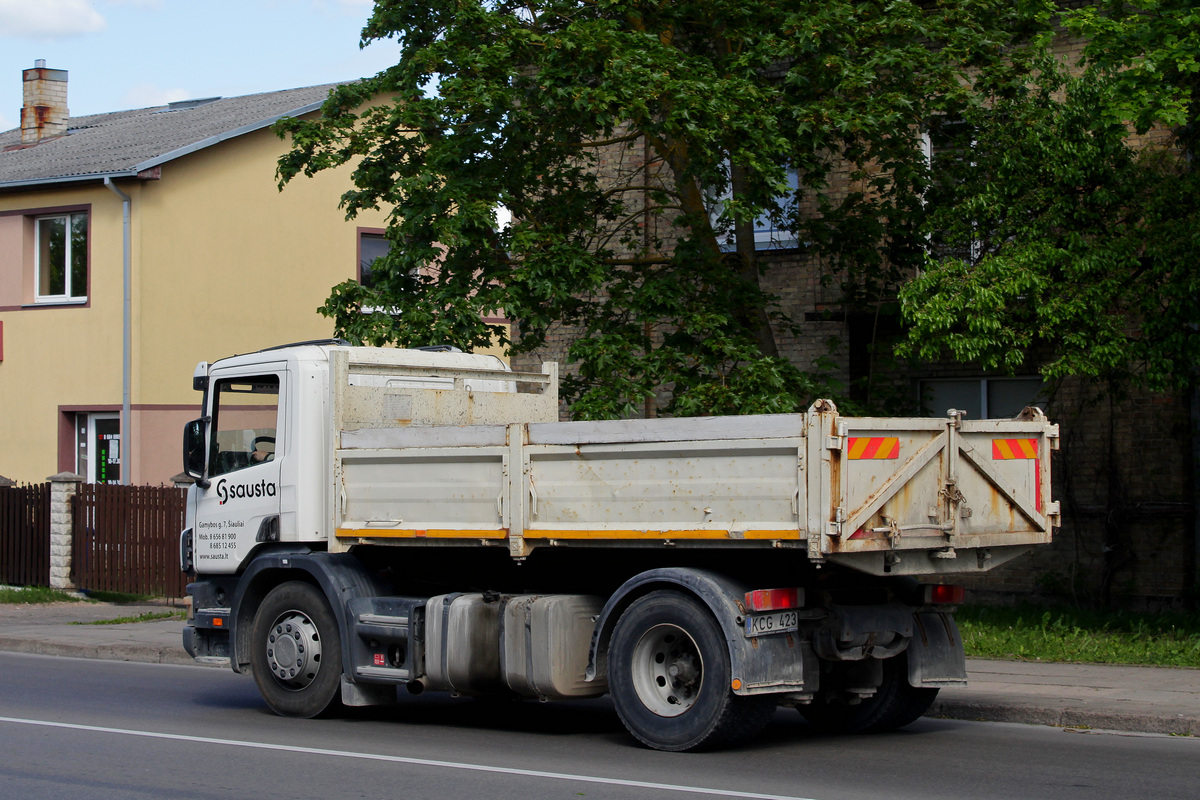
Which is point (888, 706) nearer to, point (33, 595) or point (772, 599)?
point (772, 599)

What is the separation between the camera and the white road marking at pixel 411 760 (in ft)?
24.7

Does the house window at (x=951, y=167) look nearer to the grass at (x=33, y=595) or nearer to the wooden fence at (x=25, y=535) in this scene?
the grass at (x=33, y=595)

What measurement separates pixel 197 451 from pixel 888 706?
553 cm

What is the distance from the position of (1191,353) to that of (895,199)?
409cm

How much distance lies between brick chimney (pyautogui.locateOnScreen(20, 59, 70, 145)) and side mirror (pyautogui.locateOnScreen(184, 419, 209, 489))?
21.3 m

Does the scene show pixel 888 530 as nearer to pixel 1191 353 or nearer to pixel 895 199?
pixel 1191 353

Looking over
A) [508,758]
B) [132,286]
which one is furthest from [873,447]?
[132,286]

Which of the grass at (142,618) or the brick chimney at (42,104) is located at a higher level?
the brick chimney at (42,104)

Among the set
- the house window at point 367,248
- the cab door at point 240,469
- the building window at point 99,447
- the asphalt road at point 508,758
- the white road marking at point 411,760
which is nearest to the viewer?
the white road marking at point 411,760

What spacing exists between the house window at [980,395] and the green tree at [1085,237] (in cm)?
271

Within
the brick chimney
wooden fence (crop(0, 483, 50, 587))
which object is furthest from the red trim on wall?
wooden fence (crop(0, 483, 50, 587))

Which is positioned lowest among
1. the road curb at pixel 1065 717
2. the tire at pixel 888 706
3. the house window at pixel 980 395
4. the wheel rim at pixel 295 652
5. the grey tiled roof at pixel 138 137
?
the road curb at pixel 1065 717

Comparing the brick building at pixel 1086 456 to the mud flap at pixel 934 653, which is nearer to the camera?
the mud flap at pixel 934 653

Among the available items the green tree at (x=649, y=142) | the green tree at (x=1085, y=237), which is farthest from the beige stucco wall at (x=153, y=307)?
the green tree at (x=1085, y=237)
